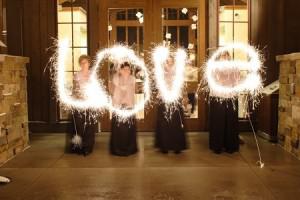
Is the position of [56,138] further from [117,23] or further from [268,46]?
[268,46]

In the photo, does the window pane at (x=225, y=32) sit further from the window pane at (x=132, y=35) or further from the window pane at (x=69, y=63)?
the window pane at (x=69, y=63)

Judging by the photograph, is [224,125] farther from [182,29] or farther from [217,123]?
[182,29]

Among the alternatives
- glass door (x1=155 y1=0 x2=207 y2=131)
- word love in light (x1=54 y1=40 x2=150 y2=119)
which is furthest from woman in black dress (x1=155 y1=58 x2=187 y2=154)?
glass door (x1=155 y1=0 x2=207 y2=131)

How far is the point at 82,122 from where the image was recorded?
7.08m

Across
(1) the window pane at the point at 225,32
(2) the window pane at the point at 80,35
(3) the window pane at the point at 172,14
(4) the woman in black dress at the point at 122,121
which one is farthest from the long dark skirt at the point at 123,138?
(1) the window pane at the point at 225,32

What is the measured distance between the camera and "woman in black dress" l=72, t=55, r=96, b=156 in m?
6.99

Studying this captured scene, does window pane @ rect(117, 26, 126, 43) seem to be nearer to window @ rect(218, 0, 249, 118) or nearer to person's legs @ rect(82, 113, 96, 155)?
window @ rect(218, 0, 249, 118)

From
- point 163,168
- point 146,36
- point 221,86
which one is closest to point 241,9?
point 146,36

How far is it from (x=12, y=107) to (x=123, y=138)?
1.64m

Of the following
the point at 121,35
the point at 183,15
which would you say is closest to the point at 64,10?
the point at 121,35

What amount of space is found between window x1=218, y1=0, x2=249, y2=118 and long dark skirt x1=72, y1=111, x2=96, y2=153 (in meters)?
3.18

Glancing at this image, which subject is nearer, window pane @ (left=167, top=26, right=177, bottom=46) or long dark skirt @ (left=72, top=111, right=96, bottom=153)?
long dark skirt @ (left=72, top=111, right=96, bottom=153)

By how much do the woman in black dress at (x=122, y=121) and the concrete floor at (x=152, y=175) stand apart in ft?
0.64

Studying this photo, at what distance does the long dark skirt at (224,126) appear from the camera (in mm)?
7074
